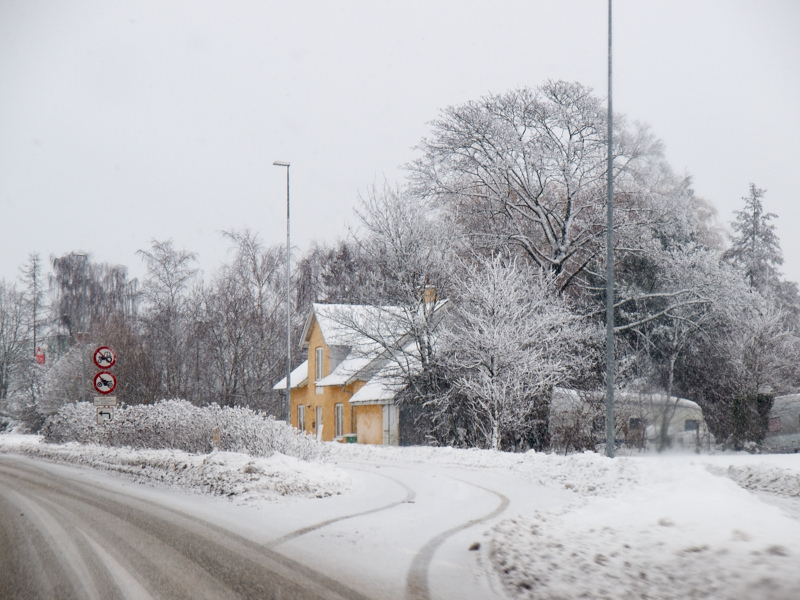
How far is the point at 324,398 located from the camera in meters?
42.8

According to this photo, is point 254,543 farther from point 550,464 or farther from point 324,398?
point 324,398

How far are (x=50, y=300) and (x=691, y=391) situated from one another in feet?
169

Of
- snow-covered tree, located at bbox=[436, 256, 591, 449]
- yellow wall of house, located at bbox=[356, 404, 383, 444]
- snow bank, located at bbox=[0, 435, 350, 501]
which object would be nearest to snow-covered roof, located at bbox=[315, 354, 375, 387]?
yellow wall of house, located at bbox=[356, 404, 383, 444]

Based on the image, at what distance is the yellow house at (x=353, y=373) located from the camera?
95.6 feet

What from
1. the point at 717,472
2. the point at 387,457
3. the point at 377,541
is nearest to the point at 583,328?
the point at 387,457

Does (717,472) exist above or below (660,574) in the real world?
below

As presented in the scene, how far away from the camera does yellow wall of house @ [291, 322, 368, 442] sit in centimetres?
4016

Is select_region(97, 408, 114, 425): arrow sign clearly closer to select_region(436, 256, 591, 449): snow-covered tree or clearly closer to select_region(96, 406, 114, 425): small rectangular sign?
select_region(96, 406, 114, 425): small rectangular sign

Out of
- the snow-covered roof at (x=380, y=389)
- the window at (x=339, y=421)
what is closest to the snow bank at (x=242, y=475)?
the snow-covered roof at (x=380, y=389)

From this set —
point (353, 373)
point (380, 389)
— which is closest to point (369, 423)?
point (353, 373)

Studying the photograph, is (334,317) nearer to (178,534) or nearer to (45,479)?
(45,479)

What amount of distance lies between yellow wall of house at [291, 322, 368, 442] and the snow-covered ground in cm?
2248

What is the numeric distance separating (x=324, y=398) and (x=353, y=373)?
224 inches

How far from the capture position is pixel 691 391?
34406 mm
